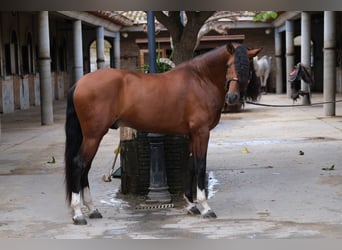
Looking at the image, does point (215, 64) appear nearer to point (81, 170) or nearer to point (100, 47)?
point (81, 170)

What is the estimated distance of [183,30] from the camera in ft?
29.9

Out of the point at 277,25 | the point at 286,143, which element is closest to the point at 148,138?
the point at 286,143

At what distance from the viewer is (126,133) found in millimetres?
8078

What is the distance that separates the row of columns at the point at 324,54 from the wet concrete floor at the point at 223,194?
1.25 metres

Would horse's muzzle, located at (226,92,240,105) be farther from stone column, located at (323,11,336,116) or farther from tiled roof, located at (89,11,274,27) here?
tiled roof, located at (89,11,274,27)

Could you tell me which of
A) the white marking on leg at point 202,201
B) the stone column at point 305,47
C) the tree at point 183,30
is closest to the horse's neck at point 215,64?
the white marking on leg at point 202,201

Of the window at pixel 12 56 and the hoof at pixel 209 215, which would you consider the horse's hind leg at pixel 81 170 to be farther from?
the window at pixel 12 56

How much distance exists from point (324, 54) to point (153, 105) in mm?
12449

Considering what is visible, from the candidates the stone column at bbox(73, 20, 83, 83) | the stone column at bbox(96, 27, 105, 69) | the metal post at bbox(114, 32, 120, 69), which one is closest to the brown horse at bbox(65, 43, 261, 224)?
the stone column at bbox(73, 20, 83, 83)

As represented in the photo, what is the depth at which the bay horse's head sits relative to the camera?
20.7 ft

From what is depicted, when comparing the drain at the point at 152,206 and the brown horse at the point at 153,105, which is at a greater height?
the brown horse at the point at 153,105

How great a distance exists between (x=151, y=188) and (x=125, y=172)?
601 millimetres

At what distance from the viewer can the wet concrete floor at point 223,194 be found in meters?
5.85
